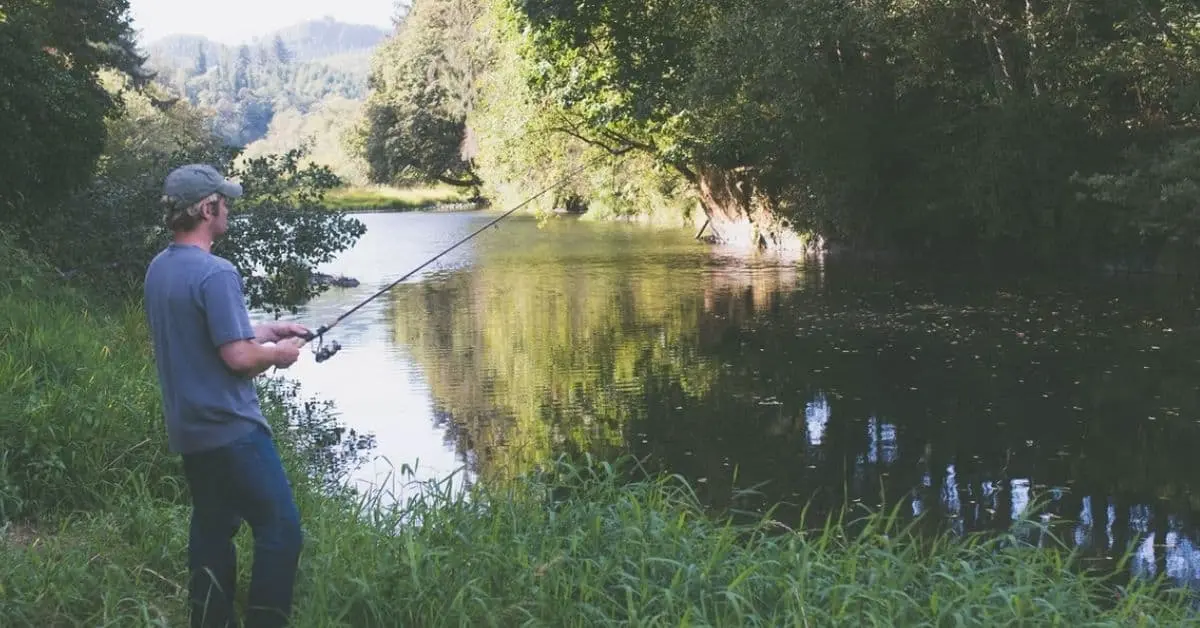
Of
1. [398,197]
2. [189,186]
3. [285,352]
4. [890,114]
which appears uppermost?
[890,114]

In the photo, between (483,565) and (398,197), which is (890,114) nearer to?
(483,565)

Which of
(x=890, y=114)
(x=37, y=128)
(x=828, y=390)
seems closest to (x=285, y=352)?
(x=828, y=390)

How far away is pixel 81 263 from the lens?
40.1ft

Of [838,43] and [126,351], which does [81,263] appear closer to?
[126,351]

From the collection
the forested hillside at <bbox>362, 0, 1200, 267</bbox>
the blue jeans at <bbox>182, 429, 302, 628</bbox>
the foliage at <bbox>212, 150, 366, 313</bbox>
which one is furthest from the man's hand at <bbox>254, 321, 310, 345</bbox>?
the forested hillside at <bbox>362, 0, 1200, 267</bbox>

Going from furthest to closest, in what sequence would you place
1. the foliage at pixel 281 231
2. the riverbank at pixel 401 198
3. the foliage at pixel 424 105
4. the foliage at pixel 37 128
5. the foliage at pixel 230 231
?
the riverbank at pixel 401 198
the foliage at pixel 424 105
the foliage at pixel 281 231
the foliage at pixel 230 231
the foliage at pixel 37 128

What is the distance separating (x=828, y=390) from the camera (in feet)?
39.0

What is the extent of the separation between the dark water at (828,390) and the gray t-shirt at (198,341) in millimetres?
3384

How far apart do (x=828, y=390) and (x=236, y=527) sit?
852cm

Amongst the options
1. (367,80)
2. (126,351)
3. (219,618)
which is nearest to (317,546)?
(219,618)

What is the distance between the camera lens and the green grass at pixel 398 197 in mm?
61000

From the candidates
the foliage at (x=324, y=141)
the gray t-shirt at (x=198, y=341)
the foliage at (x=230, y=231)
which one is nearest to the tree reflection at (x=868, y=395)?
the foliage at (x=230, y=231)

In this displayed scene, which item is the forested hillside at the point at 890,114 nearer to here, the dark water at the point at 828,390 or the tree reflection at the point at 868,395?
the dark water at the point at 828,390

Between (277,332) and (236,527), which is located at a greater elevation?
(277,332)
